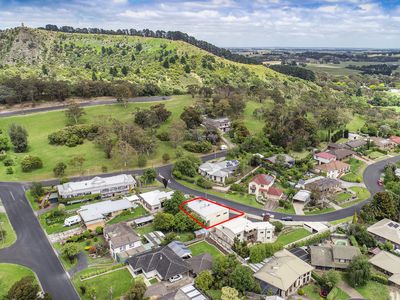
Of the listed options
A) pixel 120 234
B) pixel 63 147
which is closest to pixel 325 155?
pixel 120 234

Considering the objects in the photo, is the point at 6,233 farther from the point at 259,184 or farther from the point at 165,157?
the point at 259,184

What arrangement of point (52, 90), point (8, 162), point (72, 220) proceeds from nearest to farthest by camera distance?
point (72, 220)
point (8, 162)
point (52, 90)

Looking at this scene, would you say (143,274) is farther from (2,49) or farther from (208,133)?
(2,49)

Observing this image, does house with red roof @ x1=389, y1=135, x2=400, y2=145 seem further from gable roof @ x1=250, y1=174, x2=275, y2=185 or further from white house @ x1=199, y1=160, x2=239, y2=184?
white house @ x1=199, y1=160, x2=239, y2=184

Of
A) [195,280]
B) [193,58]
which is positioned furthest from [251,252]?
[193,58]

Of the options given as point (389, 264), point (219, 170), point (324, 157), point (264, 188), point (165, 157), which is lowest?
point (389, 264)

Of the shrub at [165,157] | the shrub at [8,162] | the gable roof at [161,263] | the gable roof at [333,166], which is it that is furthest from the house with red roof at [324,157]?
the shrub at [8,162]
